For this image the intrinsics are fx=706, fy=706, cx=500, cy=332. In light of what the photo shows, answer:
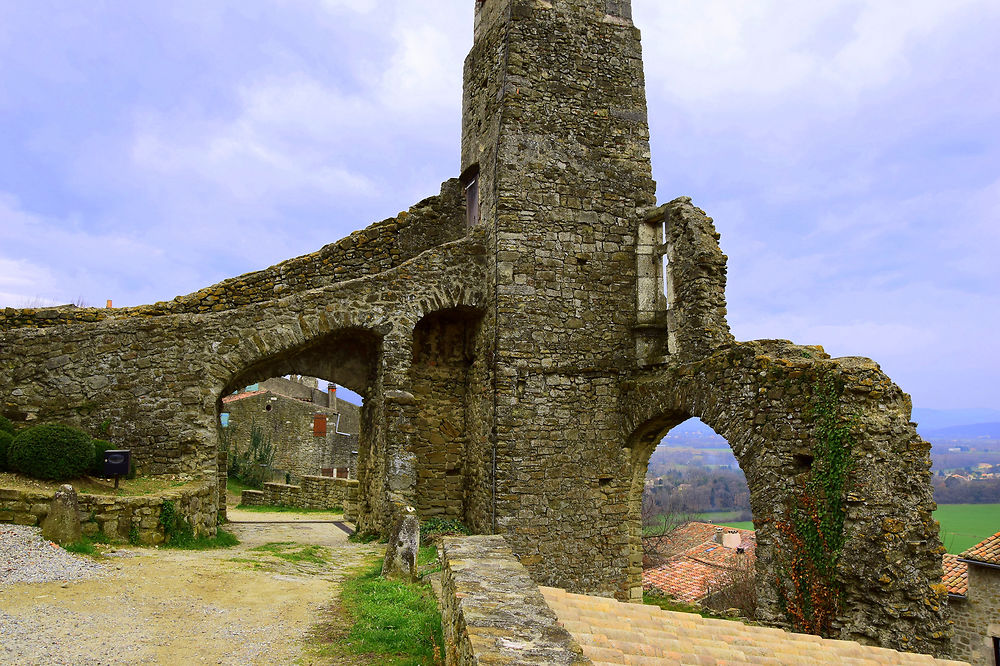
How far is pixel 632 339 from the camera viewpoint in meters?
12.7

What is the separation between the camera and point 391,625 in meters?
6.61

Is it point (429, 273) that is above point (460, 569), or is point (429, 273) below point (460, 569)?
above

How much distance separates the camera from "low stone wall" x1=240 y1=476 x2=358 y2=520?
2038 cm

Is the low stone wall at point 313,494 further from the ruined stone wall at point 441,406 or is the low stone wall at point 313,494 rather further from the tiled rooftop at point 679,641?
the tiled rooftop at point 679,641

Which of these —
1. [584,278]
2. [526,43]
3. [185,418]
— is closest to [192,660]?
[185,418]

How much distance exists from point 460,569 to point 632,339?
8.04 metres

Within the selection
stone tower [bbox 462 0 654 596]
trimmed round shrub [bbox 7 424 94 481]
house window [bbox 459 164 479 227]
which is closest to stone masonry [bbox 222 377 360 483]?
house window [bbox 459 164 479 227]

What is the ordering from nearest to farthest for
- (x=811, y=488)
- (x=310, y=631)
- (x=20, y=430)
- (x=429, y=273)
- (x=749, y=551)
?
(x=310, y=631), (x=811, y=488), (x=20, y=430), (x=429, y=273), (x=749, y=551)

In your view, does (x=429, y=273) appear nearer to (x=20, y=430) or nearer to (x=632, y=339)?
(x=632, y=339)

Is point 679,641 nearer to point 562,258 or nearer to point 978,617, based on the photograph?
point 562,258

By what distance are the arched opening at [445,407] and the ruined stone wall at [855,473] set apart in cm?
450

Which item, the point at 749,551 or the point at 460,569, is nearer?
the point at 460,569

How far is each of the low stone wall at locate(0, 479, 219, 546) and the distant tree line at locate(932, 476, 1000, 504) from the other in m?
59.3

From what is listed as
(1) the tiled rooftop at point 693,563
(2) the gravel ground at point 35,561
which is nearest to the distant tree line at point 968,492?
(1) the tiled rooftop at point 693,563
